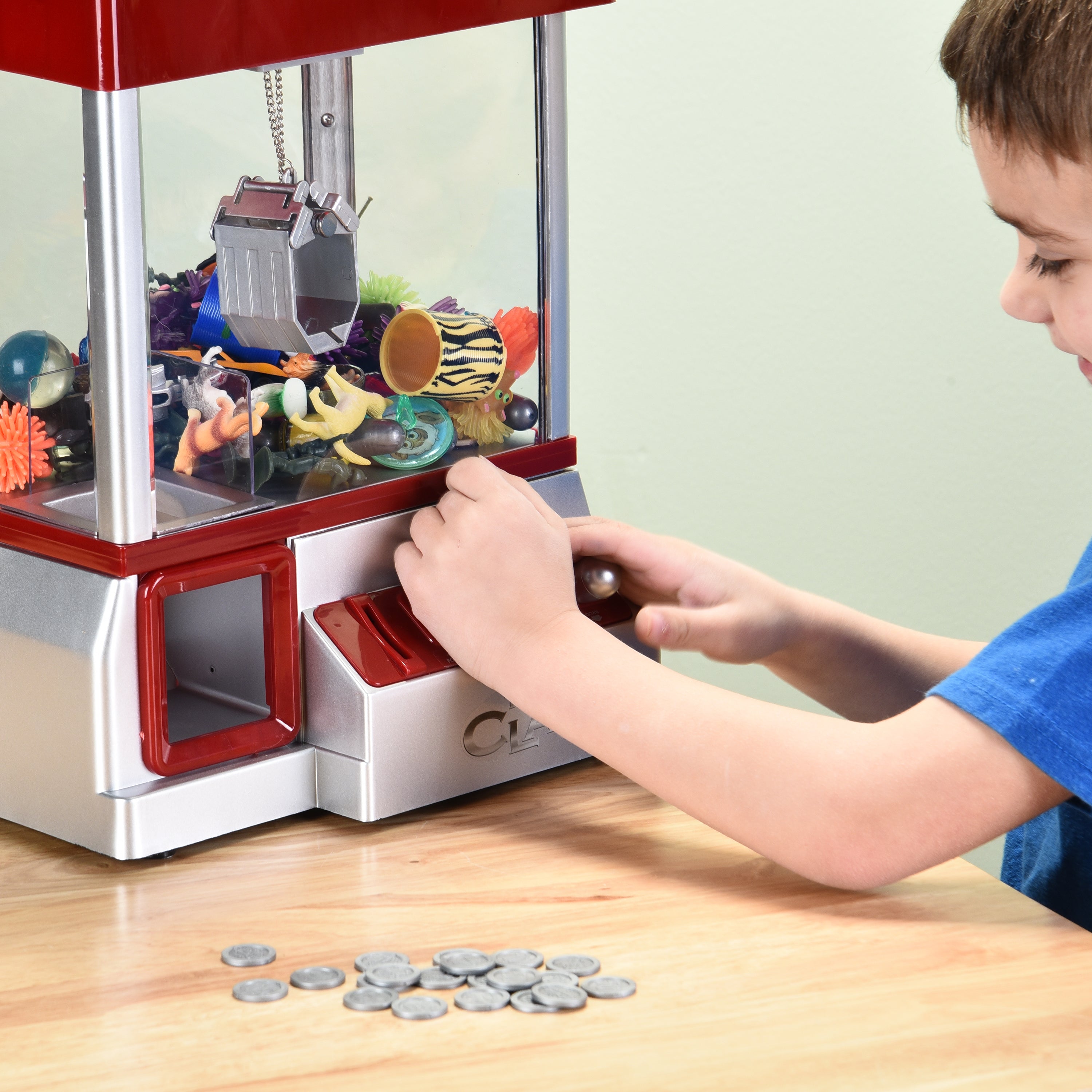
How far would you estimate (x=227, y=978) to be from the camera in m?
0.59

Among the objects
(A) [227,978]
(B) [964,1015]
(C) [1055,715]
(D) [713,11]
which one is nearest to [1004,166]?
(C) [1055,715]

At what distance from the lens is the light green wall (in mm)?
1367

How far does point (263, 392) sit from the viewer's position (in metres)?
0.76

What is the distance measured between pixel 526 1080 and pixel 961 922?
20 centimetres

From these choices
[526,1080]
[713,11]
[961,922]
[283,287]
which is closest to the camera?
[526,1080]

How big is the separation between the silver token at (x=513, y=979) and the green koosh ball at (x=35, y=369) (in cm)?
32

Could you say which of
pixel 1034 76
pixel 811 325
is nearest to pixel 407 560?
pixel 1034 76

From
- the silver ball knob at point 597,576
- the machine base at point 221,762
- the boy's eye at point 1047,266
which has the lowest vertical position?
the machine base at point 221,762

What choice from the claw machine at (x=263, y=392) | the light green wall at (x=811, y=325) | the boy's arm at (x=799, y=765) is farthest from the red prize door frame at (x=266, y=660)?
the light green wall at (x=811, y=325)

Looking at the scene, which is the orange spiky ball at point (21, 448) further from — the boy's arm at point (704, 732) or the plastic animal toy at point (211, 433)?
the boy's arm at point (704, 732)

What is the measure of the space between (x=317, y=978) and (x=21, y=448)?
289mm

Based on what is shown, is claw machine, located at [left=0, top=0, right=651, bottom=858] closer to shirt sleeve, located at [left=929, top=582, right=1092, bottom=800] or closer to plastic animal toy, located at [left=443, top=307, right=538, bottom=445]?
plastic animal toy, located at [left=443, top=307, right=538, bottom=445]

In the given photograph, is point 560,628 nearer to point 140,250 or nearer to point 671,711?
point 671,711

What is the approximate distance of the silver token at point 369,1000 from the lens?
56 cm
